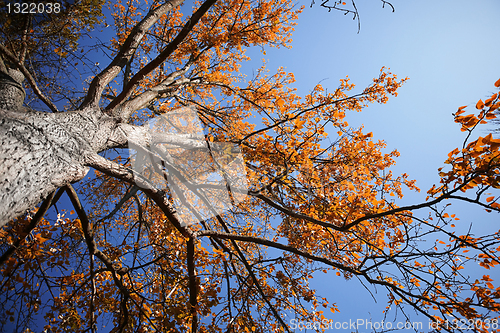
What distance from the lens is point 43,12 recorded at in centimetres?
287

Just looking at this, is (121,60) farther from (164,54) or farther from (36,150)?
(36,150)

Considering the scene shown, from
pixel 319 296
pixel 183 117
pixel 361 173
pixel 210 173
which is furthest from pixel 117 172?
pixel 183 117

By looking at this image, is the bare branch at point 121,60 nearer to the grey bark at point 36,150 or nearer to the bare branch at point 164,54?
the bare branch at point 164,54

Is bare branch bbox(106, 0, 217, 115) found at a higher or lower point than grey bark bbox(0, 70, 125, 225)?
higher

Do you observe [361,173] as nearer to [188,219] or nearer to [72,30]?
[188,219]

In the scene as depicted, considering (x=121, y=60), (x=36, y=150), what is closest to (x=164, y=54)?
(x=121, y=60)

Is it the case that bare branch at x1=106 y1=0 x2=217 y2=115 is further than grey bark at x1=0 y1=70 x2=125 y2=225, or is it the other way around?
bare branch at x1=106 y1=0 x2=217 y2=115

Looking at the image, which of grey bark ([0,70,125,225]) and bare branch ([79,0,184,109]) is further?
bare branch ([79,0,184,109])

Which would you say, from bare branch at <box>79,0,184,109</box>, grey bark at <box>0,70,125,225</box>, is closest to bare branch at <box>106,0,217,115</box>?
bare branch at <box>79,0,184,109</box>

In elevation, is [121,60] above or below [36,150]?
above

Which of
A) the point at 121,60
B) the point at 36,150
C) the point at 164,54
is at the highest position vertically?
the point at 121,60

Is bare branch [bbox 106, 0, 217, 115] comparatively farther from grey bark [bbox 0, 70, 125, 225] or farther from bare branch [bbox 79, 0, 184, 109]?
grey bark [bbox 0, 70, 125, 225]

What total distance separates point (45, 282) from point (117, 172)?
2.74 metres

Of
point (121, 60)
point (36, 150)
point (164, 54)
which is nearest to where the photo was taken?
point (36, 150)
